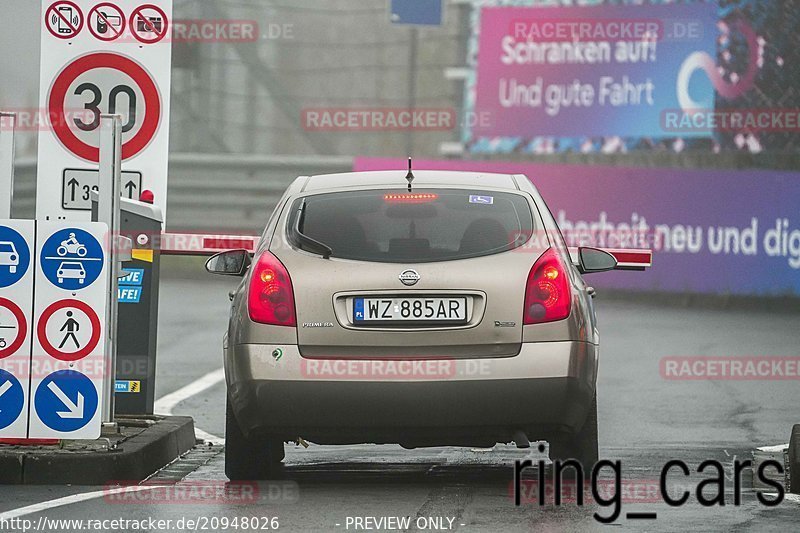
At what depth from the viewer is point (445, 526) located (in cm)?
754

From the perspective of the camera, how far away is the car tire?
8930 millimetres

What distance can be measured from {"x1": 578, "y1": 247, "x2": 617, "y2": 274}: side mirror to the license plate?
1257 millimetres

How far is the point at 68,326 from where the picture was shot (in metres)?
9.28

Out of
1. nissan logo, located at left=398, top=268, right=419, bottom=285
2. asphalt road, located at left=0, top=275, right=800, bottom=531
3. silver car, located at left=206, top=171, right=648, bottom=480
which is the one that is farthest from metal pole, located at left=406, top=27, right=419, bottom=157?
nissan logo, located at left=398, top=268, right=419, bottom=285

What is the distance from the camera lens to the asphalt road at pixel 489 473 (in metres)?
7.76

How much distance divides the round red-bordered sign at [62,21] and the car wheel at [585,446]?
147 inches

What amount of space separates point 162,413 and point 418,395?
4270 mm

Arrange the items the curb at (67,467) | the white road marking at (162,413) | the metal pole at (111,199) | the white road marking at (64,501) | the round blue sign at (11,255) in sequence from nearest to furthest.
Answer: the white road marking at (64,501) < the white road marking at (162,413) < the curb at (67,467) < the round blue sign at (11,255) < the metal pole at (111,199)

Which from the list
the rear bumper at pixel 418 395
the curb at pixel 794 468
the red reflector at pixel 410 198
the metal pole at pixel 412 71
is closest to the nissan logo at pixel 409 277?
the rear bumper at pixel 418 395

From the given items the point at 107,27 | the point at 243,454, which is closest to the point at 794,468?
the point at 243,454

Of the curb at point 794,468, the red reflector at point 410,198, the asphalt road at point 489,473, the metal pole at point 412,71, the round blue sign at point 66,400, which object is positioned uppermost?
the metal pole at point 412,71

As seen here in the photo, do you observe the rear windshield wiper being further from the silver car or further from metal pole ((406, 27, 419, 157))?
metal pole ((406, 27, 419, 157))

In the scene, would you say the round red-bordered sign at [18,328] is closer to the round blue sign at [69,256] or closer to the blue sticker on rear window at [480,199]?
the round blue sign at [69,256]

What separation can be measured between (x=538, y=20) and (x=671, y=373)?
33.7 feet
